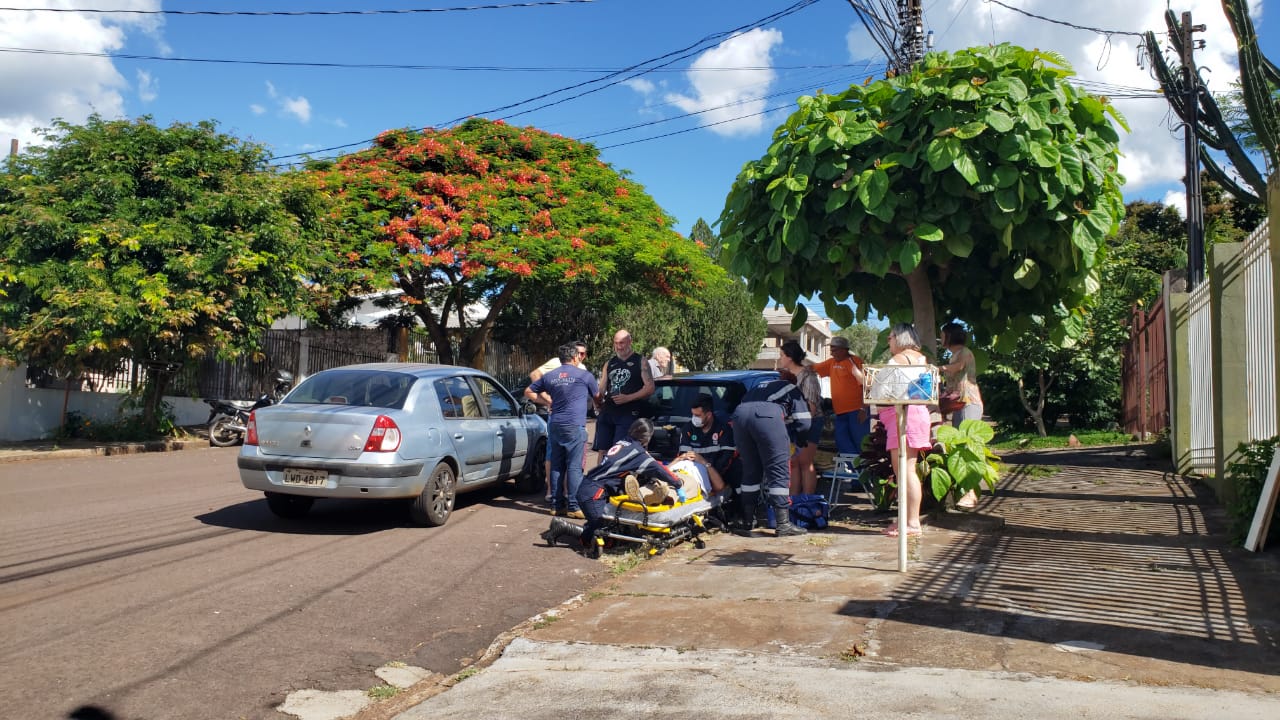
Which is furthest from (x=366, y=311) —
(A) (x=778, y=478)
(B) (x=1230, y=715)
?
(B) (x=1230, y=715)

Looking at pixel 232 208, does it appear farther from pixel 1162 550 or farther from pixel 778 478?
pixel 1162 550

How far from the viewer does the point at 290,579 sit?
634 centimetres

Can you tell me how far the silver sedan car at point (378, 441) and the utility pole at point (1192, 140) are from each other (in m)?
11.1

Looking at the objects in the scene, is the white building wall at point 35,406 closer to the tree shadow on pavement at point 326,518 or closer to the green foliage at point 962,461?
the tree shadow on pavement at point 326,518

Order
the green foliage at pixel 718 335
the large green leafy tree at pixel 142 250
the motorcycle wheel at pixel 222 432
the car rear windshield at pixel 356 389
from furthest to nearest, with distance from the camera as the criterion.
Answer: the green foliage at pixel 718 335, the motorcycle wheel at pixel 222 432, the large green leafy tree at pixel 142 250, the car rear windshield at pixel 356 389

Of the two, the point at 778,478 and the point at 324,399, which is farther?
the point at 324,399

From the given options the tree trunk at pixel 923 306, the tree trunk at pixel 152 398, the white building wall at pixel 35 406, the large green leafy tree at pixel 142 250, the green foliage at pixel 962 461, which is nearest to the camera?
the green foliage at pixel 962 461

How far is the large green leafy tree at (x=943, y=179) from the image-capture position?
6531 millimetres

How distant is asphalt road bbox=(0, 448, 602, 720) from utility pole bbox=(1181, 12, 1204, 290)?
10877 mm

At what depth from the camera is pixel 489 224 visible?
21.2m

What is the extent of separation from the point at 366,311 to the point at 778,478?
2807 centimetres

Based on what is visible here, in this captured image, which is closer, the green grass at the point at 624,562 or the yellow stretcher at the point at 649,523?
the green grass at the point at 624,562

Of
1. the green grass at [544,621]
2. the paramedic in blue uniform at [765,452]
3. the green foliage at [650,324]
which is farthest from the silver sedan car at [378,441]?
the green foliage at [650,324]

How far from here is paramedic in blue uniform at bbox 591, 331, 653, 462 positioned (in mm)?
8812
